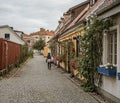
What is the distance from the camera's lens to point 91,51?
45.9 feet

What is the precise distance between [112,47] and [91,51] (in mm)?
1984

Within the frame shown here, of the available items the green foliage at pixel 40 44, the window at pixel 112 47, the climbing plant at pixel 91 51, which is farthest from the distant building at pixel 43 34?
the window at pixel 112 47

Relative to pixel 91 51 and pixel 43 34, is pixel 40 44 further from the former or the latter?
pixel 91 51

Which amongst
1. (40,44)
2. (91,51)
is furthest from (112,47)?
(40,44)

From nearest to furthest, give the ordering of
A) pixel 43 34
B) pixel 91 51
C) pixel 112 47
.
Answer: pixel 112 47, pixel 91 51, pixel 43 34

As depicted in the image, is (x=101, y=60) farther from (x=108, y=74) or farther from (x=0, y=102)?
(x=0, y=102)

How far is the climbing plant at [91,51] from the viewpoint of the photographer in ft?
42.7

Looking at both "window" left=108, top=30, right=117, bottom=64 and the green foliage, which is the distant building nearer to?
the green foliage

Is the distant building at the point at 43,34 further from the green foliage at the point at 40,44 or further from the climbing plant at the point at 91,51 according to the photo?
the climbing plant at the point at 91,51

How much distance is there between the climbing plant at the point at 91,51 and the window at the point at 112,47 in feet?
1.38

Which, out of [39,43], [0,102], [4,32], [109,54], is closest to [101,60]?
[109,54]

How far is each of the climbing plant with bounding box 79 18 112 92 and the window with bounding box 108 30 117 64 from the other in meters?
0.42

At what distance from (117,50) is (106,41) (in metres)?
1.72

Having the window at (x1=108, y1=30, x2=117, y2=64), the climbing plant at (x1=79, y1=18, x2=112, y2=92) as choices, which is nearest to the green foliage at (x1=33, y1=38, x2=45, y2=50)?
the climbing plant at (x1=79, y1=18, x2=112, y2=92)
